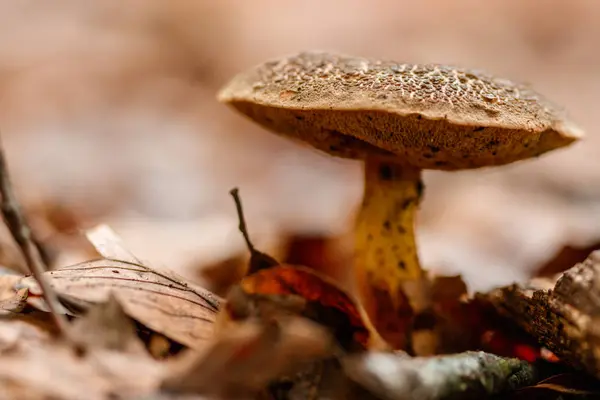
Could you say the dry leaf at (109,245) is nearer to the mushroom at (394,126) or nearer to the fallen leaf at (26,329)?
the fallen leaf at (26,329)

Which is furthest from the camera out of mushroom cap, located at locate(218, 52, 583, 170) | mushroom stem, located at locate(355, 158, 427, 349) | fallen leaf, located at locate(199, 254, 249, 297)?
fallen leaf, located at locate(199, 254, 249, 297)

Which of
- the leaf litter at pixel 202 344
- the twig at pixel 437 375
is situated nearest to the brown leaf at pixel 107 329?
the leaf litter at pixel 202 344

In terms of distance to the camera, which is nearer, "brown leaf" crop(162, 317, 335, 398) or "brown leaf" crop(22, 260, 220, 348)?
"brown leaf" crop(162, 317, 335, 398)

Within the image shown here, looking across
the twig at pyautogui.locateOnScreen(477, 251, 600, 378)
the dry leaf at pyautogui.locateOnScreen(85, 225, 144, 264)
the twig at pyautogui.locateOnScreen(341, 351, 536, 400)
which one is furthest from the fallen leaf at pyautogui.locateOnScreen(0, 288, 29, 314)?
the twig at pyautogui.locateOnScreen(477, 251, 600, 378)

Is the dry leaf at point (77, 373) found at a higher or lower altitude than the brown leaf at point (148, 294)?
higher

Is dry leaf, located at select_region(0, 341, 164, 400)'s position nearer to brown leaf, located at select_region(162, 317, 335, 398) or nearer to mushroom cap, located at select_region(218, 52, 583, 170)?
brown leaf, located at select_region(162, 317, 335, 398)

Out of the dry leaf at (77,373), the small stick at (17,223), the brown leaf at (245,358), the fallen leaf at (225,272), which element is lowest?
the fallen leaf at (225,272)

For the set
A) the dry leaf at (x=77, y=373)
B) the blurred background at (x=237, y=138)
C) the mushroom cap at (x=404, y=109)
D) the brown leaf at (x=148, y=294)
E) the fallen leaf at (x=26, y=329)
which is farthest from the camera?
the blurred background at (x=237, y=138)
